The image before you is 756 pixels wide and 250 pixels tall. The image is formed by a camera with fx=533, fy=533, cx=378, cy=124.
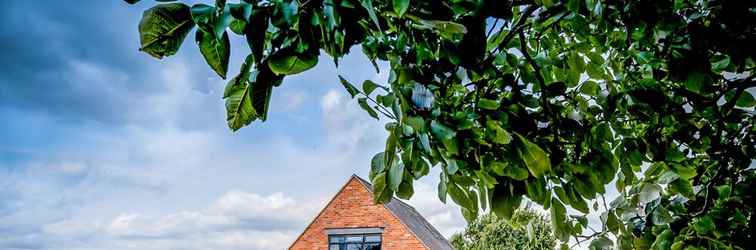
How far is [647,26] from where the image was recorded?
173cm

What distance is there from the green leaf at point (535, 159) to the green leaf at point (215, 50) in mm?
688

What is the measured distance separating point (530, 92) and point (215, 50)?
1.16 metres

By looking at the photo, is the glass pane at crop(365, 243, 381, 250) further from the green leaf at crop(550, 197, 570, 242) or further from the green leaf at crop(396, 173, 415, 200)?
the green leaf at crop(396, 173, 415, 200)

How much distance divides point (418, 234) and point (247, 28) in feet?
56.2

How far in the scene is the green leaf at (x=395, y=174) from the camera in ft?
4.47

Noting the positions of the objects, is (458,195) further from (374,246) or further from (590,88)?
(374,246)

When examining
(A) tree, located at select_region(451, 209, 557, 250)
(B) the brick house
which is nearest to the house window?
(B) the brick house

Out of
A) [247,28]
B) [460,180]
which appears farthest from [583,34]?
[247,28]

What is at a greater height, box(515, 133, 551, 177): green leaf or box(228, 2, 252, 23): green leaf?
box(228, 2, 252, 23): green leaf

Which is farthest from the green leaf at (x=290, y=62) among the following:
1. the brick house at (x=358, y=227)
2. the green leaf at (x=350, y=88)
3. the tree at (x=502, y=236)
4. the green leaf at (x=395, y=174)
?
the tree at (x=502, y=236)

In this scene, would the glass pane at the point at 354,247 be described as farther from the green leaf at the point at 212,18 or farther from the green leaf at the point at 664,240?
the green leaf at the point at 212,18

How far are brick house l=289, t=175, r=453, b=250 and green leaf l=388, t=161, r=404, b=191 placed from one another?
1588 cm

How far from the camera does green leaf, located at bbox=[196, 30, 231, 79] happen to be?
0.93 metres

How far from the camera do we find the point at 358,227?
57.6 feet
